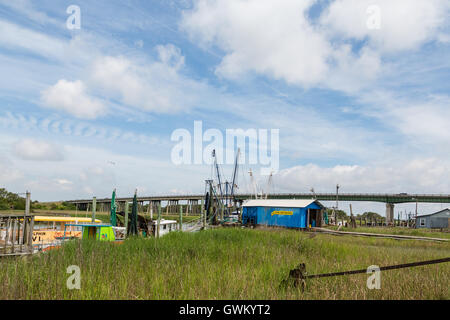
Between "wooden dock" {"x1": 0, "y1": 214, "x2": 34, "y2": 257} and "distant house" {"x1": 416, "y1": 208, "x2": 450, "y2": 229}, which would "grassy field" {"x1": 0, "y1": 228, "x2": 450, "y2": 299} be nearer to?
"wooden dock" {"x1": 0, "y1": 214, "x2": 34, "y2": 257}

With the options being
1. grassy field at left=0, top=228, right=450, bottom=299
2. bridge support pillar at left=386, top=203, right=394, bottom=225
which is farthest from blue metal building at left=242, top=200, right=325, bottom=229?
bridge support pillar at left=386, top=203, right=394, bottom=225

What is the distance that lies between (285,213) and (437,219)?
5076cm

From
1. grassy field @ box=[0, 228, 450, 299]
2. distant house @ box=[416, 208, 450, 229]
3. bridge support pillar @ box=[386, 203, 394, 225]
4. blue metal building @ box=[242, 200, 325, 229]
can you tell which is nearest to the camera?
grassy field @ box=[0, 228, 450, 299]

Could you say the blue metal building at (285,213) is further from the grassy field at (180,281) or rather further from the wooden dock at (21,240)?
the grassy field at (180,281)

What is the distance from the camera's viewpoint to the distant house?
6888cm

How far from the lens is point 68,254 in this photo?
419 inches

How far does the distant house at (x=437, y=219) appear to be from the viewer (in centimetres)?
6888

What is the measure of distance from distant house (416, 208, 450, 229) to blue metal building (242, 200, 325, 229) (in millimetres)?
43572

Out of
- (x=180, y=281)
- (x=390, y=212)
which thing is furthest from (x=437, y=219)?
(x=180, y=281)

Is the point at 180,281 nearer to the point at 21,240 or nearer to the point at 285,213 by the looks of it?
the point at 21,240

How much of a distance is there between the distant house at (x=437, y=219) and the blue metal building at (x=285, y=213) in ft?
143

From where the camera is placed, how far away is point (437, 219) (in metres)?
70.5
